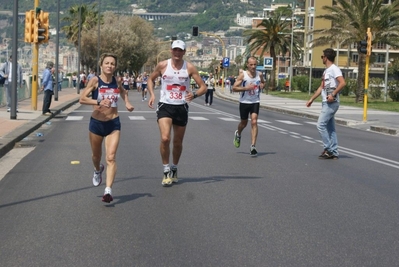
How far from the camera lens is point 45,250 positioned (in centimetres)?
698

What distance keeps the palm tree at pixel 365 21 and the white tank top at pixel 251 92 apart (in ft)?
102

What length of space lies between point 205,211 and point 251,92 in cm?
673

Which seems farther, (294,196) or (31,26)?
(31,26)

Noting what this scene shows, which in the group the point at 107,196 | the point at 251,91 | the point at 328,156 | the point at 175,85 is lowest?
the point at 328,156

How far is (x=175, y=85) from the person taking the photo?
10812 millimetres

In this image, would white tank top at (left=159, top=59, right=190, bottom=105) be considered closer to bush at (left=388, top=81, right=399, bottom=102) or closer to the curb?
the curb

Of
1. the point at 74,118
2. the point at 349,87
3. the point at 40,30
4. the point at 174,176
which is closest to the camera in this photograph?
the point at 174,176

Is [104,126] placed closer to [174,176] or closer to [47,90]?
[174,176]

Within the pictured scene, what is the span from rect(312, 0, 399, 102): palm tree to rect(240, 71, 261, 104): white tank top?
102 feet

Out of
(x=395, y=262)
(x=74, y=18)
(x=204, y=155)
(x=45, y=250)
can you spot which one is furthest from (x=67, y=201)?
(x=74, y=18)

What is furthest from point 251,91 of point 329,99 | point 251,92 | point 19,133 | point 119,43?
point 119,43

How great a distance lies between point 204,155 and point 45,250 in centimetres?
834

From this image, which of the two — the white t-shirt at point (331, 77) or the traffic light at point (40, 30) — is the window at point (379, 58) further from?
the white t-shirt at point (331, 77)

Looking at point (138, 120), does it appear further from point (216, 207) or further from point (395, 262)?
point (395, 262)
